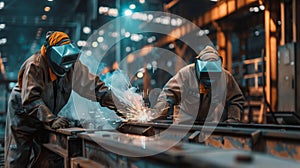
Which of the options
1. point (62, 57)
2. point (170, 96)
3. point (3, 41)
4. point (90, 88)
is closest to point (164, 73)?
point (3, 41)

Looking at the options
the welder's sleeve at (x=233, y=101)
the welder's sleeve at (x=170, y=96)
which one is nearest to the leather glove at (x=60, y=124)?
the welder's sleeve at (x=170, y=96)

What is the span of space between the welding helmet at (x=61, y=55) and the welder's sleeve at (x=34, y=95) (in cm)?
14

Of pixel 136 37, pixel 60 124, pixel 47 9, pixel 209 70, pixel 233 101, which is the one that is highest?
pixel 47 9

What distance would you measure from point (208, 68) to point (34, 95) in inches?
71.7

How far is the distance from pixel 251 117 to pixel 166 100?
4806mm

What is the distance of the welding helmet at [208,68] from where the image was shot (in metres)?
4.30

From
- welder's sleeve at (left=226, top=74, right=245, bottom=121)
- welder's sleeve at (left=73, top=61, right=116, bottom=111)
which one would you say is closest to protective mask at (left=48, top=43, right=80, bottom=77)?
welder's sleeve at (left=73, top=61, right=116, bottom=111)

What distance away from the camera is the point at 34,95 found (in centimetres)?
350

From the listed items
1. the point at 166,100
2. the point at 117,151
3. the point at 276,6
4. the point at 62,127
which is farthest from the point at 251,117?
the point at 117,151

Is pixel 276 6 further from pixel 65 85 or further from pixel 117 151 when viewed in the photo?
pixel 117 151

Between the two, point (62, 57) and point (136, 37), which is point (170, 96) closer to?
point (62, 57)

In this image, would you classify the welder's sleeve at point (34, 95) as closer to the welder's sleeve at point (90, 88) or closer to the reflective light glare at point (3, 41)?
the welder's sleeve at point (90, 88)

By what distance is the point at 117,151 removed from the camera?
1922 millimetres

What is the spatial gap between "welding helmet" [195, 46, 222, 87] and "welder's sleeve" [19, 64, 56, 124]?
1660 millimetres
